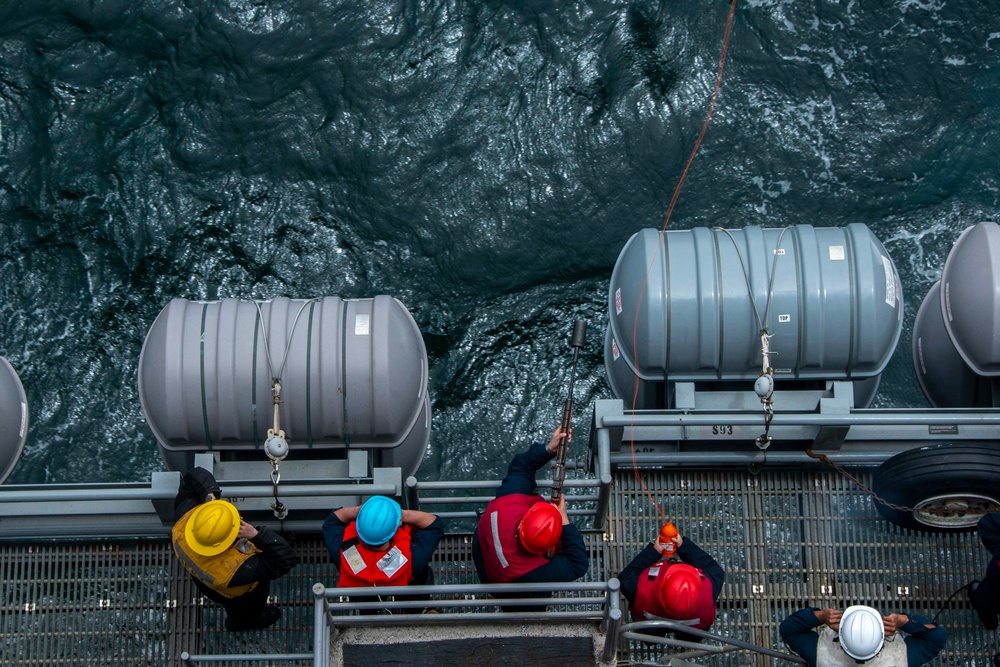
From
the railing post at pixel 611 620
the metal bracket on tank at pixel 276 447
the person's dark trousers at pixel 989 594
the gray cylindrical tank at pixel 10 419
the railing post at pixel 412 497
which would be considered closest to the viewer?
the railing post at pixel 611 620

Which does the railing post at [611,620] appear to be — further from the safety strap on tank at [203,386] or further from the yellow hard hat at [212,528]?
the safety strap on tank at [203,386]

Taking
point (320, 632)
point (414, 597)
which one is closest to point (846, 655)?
point (414, 597)

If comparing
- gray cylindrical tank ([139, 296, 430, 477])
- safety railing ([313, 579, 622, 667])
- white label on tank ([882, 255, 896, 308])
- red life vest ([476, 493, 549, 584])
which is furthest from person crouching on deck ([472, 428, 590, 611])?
white label on tank ([882, 255, 896, 308])

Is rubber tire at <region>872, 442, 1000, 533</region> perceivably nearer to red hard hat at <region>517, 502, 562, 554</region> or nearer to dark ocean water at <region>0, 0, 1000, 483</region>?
red hard hat at <region>517, 502, 562, 554</region>

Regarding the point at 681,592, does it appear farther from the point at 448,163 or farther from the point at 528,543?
the point at 448,163

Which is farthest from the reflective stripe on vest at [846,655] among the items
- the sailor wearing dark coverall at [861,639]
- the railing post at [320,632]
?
the railing post at [320,632]

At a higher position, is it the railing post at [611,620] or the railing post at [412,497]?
the railing post at [412,497]
